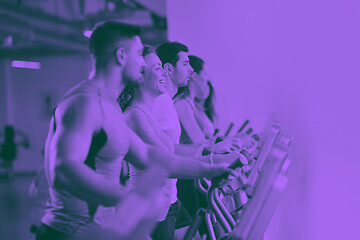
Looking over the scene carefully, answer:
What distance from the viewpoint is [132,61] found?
3.99 feet

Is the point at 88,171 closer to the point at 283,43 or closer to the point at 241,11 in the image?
the point at 283,43

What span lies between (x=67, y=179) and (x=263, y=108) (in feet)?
7.82

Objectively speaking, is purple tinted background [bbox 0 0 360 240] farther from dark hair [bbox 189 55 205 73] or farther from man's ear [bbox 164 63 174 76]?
man's ear [bbox 164 63 174 76]

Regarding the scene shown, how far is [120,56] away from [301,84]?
6.12ft

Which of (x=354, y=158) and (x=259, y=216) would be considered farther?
(x=354, y=158)

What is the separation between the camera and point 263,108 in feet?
10.2

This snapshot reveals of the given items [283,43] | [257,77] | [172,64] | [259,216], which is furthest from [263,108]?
[259,216]

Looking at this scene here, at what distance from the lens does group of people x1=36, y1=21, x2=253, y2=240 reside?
93cm

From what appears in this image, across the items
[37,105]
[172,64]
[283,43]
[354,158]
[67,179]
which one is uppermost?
[283,43]

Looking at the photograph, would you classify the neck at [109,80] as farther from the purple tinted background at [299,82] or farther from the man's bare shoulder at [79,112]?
the purple tinted background at [299,82]

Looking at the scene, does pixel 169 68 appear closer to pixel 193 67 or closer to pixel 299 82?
pixel 193 67

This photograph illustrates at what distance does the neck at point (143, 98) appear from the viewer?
161cm

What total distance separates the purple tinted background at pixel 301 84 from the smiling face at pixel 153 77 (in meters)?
1.38

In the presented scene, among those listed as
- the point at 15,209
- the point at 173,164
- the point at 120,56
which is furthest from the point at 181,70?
the point at 15,209
